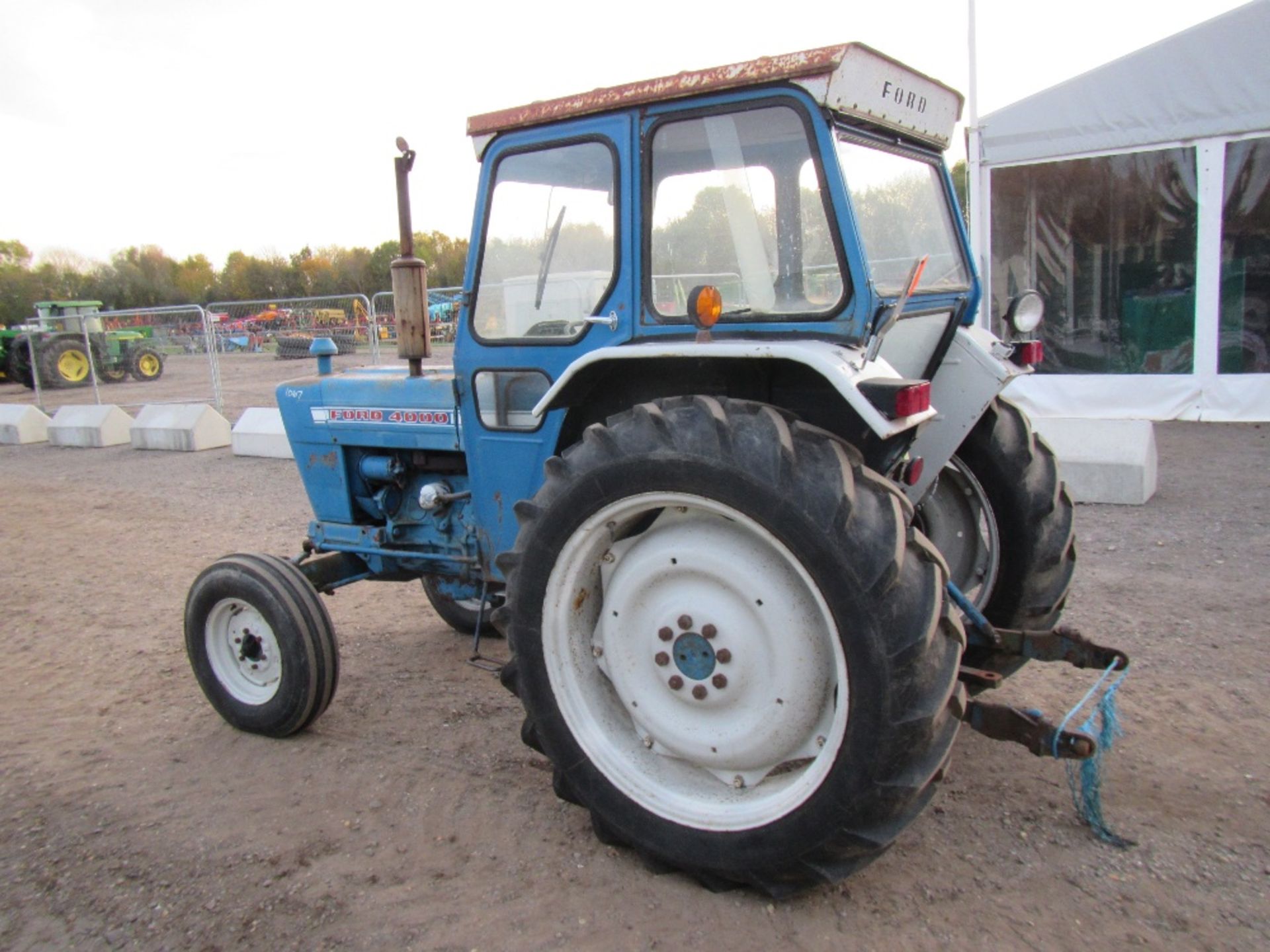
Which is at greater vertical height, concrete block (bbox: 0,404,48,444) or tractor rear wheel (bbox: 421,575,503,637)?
concrete block (bbox: 0,404,48,444)

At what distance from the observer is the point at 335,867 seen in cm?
273

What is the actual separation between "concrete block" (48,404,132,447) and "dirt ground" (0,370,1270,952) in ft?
27.7

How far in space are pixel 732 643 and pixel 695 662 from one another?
0.13m

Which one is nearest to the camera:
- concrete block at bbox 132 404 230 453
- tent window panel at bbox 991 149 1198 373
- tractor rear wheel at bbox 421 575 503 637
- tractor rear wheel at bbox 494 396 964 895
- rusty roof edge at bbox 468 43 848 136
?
tractor rear wheel at bbox 494 396 964 895

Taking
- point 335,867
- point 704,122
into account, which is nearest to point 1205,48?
point 704,122

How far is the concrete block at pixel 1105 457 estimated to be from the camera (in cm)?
623

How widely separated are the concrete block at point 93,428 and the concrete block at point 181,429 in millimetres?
677

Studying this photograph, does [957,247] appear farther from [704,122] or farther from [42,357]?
[42,357]

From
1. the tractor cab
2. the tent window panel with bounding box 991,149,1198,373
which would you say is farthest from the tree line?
the tent window panel with bounding box 991,149,1198,373

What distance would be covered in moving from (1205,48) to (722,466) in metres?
8.66

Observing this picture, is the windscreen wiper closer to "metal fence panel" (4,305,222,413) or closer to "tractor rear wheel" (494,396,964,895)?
"tractor rear wheel" (494,396,964,895)

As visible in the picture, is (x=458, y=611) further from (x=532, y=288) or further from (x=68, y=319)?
(x=68, y=319)

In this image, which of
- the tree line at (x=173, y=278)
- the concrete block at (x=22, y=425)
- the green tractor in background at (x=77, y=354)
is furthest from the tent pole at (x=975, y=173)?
the tree line at (x=173, y=278)

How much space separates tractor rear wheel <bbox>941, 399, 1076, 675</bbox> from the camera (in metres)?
3.20
